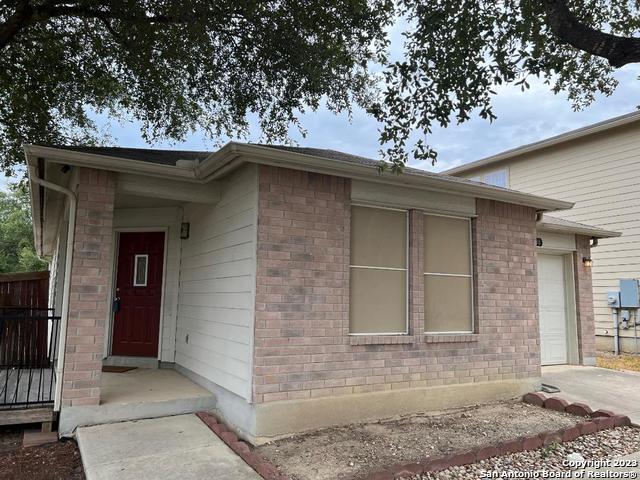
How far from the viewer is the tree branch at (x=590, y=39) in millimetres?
3564

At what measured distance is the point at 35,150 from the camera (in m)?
4.44

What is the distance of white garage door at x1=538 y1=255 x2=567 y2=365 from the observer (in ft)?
29.3

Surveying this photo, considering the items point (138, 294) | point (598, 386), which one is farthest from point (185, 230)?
point (598, 386)

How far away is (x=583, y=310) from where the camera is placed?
906cm

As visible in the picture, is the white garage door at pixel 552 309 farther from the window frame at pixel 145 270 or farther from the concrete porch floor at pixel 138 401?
the window frame at pixel 145 270

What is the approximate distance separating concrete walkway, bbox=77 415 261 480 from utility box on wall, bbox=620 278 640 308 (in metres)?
10.9

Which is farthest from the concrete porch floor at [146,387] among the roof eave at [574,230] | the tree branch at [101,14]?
the roof eave at [574,230]

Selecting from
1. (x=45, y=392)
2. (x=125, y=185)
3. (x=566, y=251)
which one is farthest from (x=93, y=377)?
(x=566, y=251)

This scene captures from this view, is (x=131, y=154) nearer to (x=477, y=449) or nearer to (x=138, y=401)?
(x=138, y=401)

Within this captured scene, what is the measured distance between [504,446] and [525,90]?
130 inches

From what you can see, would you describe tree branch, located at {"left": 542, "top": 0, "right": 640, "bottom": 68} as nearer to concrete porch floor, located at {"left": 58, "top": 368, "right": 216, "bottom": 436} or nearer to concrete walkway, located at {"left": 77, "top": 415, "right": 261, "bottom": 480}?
concrete walkway, located at {"left": 77, "top": 415, "right": 261, "bottom": 480}

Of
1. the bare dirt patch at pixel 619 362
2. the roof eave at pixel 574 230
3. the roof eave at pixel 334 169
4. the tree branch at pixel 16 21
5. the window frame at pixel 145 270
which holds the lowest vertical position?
the bare dirt patch at pixel 619 362

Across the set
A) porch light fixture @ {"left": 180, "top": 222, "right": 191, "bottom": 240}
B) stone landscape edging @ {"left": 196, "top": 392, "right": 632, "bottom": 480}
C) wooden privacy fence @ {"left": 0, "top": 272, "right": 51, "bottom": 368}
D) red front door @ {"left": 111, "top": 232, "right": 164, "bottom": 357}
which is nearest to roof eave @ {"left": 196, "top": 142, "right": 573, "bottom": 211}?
porch light fixture @ {"left": 180, "top": 222, "right": 191, "bottom": 240}

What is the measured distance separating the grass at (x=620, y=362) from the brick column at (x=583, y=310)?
53 cm
